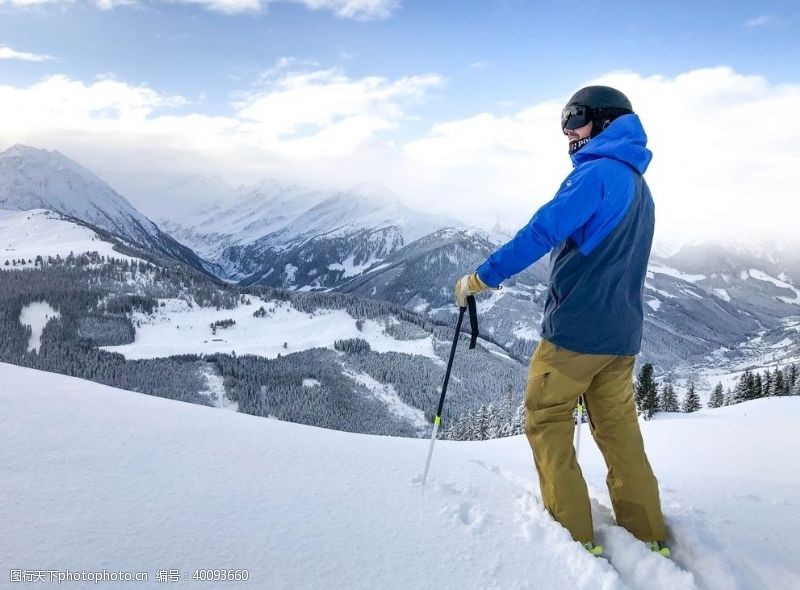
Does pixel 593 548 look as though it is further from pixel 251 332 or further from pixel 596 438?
pixel 251 332

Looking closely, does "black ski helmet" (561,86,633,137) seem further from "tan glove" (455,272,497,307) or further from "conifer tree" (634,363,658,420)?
"conifer tree" (634,363,658,420)

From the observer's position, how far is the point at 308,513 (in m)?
2.96

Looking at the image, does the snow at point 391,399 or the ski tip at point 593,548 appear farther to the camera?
the snow at point 391,399

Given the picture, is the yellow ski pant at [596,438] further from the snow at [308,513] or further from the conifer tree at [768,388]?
the conifer tree at [768,388]

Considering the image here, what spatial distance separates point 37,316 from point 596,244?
18850cm

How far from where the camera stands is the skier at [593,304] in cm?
316

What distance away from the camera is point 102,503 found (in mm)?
2691

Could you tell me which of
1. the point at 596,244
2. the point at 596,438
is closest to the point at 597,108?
the point at 596,244

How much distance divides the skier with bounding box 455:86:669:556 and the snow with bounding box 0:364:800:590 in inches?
11.7

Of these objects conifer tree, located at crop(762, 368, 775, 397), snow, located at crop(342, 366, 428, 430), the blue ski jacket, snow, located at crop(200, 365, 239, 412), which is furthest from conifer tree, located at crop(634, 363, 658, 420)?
snow, located at crop(200, 365, 239, 412)

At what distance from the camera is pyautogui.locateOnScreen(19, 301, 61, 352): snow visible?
14365 cm

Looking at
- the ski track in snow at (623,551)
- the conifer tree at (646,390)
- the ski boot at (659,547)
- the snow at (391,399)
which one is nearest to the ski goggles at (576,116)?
the ski track in snow at (623,551)

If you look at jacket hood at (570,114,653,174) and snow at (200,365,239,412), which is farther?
snow at (200,365,239,412)

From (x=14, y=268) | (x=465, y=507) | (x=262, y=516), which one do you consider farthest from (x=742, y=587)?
(x=14, y=268)
